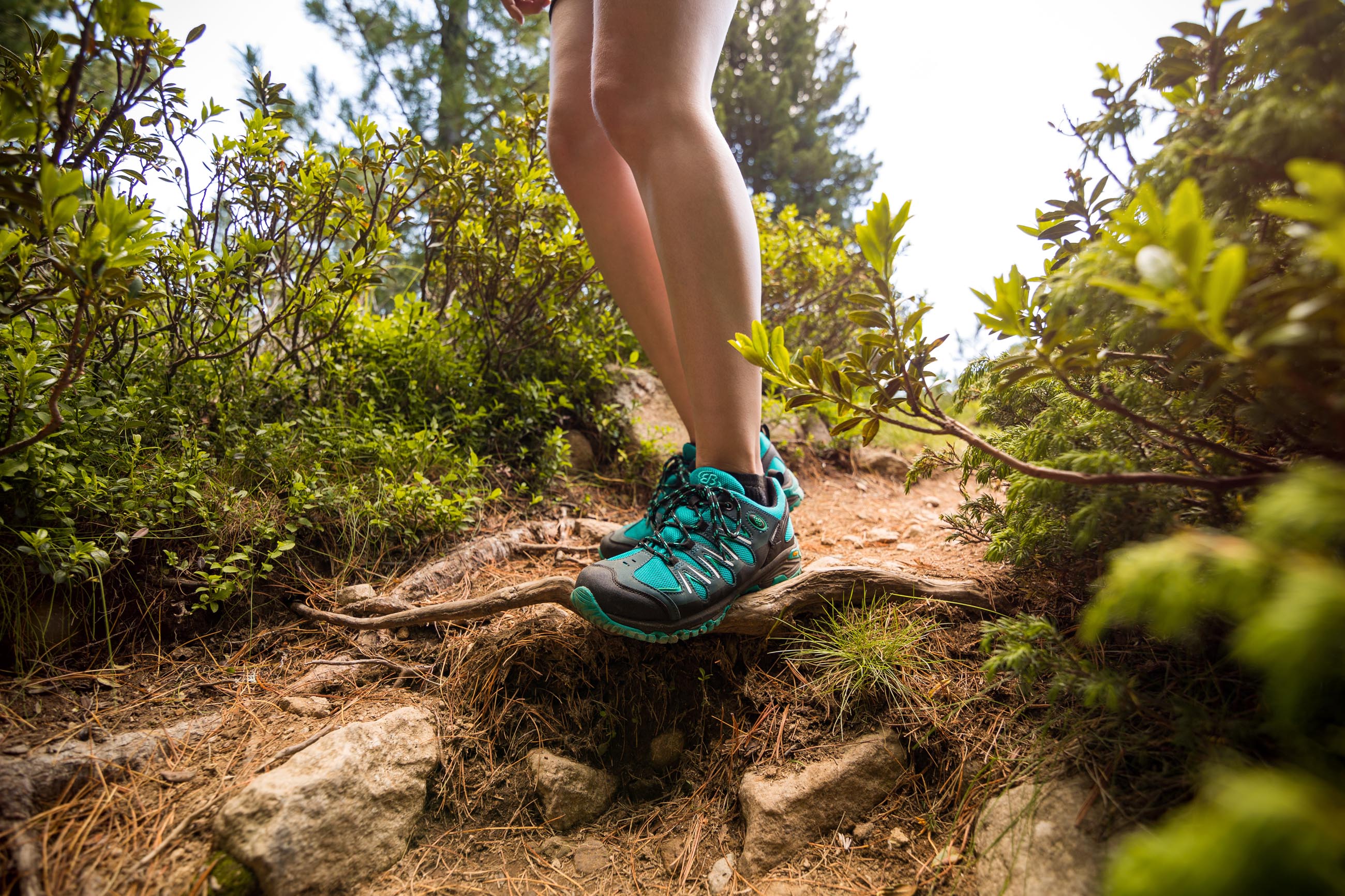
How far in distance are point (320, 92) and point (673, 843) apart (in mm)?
9172

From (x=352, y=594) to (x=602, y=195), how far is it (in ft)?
4.19

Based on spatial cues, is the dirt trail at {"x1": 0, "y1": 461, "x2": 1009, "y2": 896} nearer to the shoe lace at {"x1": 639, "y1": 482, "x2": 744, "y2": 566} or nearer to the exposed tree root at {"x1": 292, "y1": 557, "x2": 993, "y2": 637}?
the exposed tree root at {"x1": 292, "y1": 557, "x2": 993, "y2": 637}

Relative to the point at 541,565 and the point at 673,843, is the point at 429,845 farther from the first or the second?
the point at 541,565

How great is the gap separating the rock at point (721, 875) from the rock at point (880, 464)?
2448 millimetres

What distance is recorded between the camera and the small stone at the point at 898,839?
1.00m

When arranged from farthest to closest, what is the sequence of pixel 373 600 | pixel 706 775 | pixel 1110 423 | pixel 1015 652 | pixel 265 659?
1. pixel 373 600
2. pixel 265 659
3. pixel 706 775
4. pixel 1110 423
5. pixel 1015 652

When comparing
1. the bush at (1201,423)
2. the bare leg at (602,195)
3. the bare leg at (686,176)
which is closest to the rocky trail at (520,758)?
the bush at (1201,423)

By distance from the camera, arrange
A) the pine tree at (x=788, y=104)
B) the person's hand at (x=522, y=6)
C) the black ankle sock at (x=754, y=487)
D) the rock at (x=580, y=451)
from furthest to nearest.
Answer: the pine tree at (x=788, y=104) → the rock at (x=580, y=451) → the person's hand at (x=522, y=6) → the black ankle sock at (x=754, y=487)

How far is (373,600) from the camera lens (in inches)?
57.9

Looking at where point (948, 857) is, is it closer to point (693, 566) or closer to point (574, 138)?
point (693, 566)

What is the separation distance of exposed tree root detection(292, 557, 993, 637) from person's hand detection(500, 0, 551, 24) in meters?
1.76

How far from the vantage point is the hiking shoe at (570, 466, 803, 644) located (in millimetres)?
1158

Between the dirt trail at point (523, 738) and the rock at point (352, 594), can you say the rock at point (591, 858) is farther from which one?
the rock at point (352, 594)

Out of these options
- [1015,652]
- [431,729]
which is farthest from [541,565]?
[1015,652]
